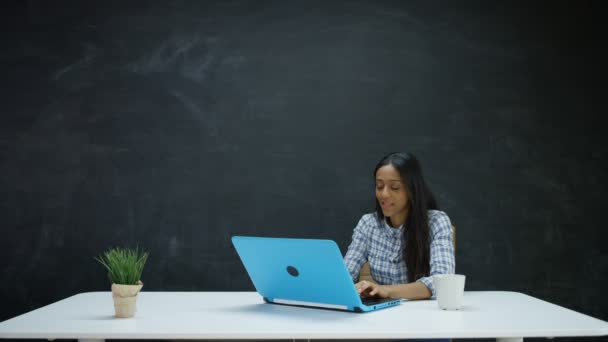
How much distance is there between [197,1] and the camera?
11.0 feet

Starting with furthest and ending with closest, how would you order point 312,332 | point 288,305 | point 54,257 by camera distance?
point 54,257, point 288,305, point 312,332

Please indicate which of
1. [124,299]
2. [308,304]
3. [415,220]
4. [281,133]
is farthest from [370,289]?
[281,133]

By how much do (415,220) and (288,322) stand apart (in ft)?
2.97

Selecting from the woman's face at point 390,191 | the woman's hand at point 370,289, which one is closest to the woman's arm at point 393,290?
the woman's hand at point 370,289

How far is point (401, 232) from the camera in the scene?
2346 mm

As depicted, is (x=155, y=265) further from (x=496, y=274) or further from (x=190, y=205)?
(x=496, y=274)

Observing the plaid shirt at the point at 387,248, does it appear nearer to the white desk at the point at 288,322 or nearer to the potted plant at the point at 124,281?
the white desk at the point at 288,322

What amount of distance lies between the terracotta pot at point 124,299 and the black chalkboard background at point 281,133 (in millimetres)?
1689

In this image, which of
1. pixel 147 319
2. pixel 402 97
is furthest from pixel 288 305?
pixel 402 97

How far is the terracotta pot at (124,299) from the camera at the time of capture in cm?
155

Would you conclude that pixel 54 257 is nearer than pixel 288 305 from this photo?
No

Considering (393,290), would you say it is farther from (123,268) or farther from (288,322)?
(123,268)

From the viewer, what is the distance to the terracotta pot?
1.55 m

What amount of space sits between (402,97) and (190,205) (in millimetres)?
1247
